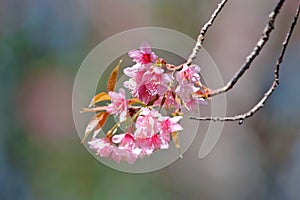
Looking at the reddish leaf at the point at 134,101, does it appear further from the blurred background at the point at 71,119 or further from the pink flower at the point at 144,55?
the blurred background at the point at 71,119

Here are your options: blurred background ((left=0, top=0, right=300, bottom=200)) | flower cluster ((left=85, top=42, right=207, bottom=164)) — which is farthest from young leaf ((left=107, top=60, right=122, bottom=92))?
blurred background ((left=0, top=0, right=300, bottom=200))

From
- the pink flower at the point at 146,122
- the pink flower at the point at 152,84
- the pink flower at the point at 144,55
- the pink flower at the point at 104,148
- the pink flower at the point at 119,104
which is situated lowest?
the pink flower at the point at 104,148

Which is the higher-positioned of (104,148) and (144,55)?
(144,55)

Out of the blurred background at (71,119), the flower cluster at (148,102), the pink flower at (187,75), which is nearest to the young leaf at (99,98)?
the flower cluster at (148,102)

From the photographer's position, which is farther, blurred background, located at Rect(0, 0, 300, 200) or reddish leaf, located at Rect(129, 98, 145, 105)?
blurred background, located at Rect(0, 0, 300, 200)

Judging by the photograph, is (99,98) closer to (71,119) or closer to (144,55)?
(144,55)

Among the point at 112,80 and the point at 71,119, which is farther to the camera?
the point at 71,119

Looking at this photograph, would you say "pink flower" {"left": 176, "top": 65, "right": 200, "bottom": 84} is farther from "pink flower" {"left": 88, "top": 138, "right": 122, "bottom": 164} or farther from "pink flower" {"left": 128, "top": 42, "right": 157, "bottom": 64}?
"pink flower" {"left": 88, "top": 138, "right": 122, "bottom": 164}

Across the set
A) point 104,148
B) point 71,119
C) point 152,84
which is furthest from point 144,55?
point 71,119
